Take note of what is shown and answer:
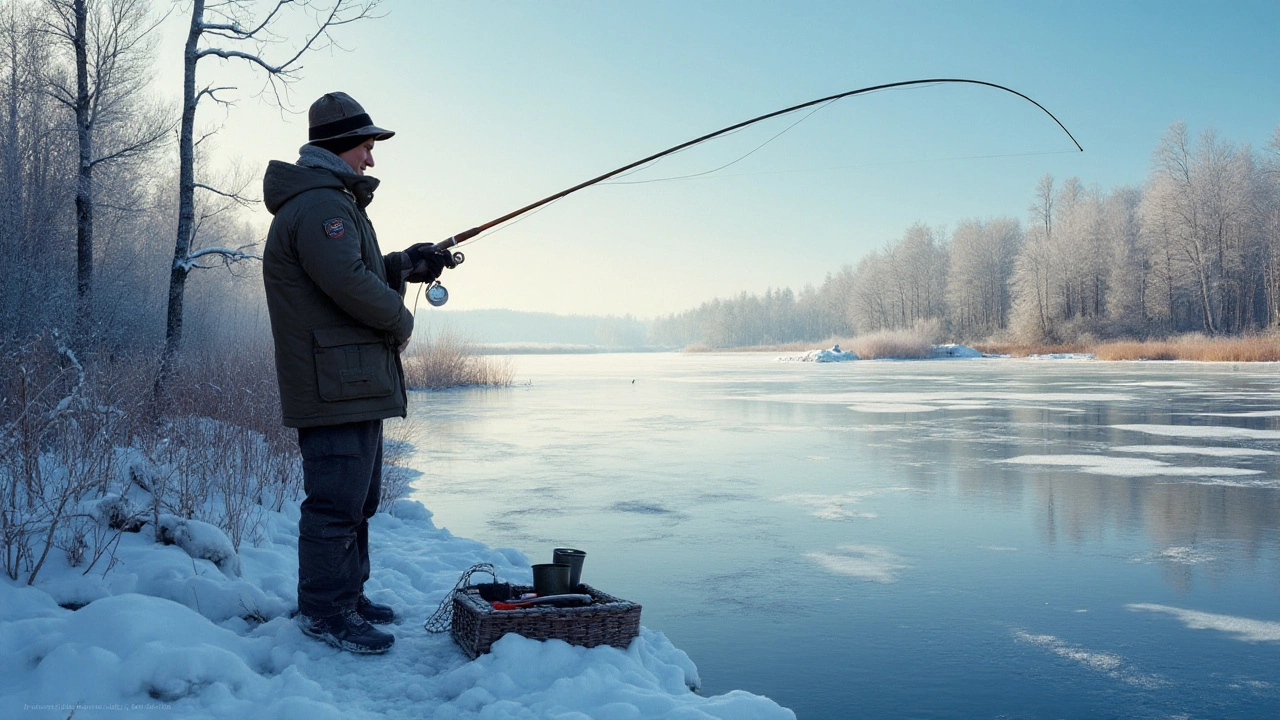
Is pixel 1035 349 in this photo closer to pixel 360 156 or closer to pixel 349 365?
pixel 360 156

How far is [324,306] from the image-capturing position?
2996mm

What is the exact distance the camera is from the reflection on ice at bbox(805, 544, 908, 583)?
4828 mm

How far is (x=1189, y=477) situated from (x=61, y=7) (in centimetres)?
1222

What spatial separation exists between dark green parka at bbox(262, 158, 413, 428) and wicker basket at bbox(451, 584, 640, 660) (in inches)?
29.8

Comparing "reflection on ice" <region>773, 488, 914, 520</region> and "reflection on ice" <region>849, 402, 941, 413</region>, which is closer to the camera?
"reflection on ice" <region>773, 488, 914, 520</region>

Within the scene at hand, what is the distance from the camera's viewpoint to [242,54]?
8938mm

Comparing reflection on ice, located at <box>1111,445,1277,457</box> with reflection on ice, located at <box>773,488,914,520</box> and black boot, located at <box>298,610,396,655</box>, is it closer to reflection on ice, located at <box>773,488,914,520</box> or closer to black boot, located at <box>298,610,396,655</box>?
reflection on ice, located at <box>773,488,914,520</box>

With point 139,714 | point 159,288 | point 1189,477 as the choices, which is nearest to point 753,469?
point 1189,477

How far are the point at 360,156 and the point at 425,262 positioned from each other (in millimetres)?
482

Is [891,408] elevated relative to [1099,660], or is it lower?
elevated

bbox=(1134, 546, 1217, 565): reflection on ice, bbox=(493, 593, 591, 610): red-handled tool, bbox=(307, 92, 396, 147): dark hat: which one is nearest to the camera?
bbox=(307, 92, 396, 147): dark hat

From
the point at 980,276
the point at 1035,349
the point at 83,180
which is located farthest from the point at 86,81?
the point at 980,276

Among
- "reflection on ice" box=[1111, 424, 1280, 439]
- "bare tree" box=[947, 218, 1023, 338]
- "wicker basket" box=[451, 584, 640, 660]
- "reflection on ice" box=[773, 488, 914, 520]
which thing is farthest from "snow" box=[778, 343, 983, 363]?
"wicker basket" box=[451, 584, 640, 660]

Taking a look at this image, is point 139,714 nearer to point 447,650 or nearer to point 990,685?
point 447,650
